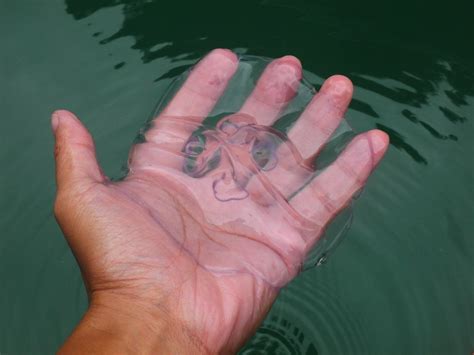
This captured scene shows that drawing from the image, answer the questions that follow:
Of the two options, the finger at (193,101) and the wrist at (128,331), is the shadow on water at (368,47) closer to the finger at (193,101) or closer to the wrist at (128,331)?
the finger at (193,101)

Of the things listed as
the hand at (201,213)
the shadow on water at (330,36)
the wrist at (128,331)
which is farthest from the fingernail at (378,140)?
the wrist at (128,331)

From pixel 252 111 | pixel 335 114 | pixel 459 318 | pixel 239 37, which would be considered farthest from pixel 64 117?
pixel 459 318

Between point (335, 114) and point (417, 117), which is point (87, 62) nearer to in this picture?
point (335, 114)

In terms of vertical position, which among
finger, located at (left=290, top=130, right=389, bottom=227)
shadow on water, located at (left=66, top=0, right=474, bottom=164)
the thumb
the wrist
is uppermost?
shadow on water, located at (left=66, top=0, right=474, bottom=164)

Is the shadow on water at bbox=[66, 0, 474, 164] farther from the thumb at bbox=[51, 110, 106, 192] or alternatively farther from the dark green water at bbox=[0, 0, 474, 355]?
the thumb at bbox=[51, 110, 106, 192]

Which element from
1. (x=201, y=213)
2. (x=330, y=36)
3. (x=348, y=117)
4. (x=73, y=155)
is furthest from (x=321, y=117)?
(x=73, y=155)

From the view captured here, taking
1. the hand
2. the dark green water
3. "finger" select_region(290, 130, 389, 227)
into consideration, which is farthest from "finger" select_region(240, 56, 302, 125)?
the dark green water

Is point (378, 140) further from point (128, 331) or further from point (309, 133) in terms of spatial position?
point (128, 331)
